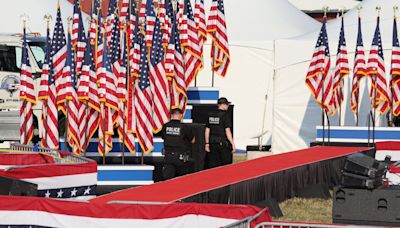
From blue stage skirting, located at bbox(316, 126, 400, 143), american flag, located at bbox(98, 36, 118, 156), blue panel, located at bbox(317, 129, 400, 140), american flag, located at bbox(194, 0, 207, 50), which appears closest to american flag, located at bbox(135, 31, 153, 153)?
american flag, located at bbox(98, 36, 118, 156)

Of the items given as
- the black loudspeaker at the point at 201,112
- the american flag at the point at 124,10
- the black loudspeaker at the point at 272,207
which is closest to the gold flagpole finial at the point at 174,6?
the american flag at the point at 124,10

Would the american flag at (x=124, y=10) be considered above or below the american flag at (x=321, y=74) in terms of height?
above

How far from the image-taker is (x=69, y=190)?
14.8 meters

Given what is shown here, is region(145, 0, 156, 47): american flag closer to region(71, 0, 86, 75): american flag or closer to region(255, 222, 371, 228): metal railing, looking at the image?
region(71, 0, 86, 75): american flag

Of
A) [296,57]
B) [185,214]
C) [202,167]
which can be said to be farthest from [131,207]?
[296,57]

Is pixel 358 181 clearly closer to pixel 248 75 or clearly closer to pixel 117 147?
pixel 117 147

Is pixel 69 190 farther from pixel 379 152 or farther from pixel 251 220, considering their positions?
pixel 379 152

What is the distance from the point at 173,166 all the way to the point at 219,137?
224cm

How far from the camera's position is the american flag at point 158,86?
2108 centimetres

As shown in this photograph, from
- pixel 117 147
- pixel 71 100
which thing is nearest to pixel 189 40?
pixel 117 147

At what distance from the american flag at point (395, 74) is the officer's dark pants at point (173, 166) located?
30.6 ft

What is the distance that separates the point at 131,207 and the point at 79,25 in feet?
36.9

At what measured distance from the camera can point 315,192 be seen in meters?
19.9

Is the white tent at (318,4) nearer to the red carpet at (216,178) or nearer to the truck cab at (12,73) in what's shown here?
the truck cab at (12,73)
